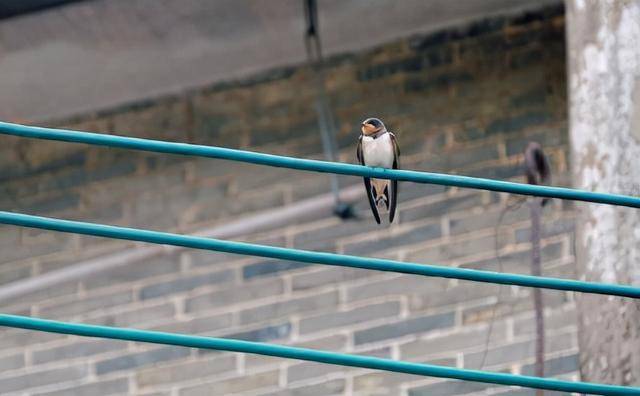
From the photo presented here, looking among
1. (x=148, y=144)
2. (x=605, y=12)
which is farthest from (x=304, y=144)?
(x=148, y=144)

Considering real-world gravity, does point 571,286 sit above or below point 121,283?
below

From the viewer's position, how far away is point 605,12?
455cm

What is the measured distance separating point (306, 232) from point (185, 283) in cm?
45

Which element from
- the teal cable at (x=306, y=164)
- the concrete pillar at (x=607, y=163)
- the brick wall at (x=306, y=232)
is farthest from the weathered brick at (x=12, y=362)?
the teal cable at (x=306, y=164)

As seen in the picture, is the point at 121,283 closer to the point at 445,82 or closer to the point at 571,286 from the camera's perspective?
the point at 445,82

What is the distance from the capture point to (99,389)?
22.0ft

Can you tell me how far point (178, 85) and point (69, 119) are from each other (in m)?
0.44

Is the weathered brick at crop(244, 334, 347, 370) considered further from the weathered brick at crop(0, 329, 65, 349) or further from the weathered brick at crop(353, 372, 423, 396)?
the weathered brick at crop(0, 329, 65, 349)

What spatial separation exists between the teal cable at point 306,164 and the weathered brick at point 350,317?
2.53 m

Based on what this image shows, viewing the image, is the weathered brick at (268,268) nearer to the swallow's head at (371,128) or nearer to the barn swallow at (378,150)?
the barn swallow at (378,150)

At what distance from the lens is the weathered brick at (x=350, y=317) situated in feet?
21.4

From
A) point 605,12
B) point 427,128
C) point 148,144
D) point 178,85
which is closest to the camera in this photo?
point 148,144

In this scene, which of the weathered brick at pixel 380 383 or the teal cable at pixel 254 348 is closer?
the teal cable at pixel 254 348

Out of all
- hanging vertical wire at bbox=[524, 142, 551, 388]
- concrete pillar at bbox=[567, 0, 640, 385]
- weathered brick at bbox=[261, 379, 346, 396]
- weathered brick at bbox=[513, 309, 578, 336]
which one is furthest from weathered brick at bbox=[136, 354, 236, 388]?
concrete pillar at bbox=[567, 0, 640, 385]
